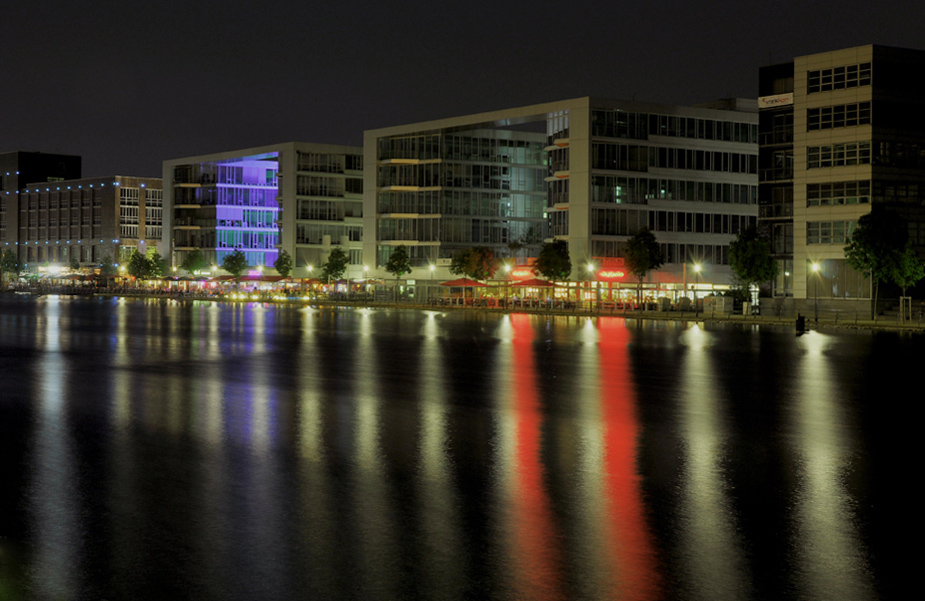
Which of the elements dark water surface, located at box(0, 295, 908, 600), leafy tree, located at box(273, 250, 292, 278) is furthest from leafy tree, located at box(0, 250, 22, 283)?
dark water surface, located at box(0, 295, 908, 600)

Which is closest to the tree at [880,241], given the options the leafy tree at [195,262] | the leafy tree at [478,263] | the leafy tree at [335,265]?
the leafy tree at [478,263]

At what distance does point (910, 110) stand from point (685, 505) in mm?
68157

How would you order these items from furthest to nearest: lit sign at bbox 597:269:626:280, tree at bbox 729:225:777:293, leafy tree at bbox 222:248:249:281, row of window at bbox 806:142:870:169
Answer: leafy tree at bbox 222:248:249:281 < lit sign at bbox 597:269:626:280 < tree at bbox 729:225:777:293 < row of window at bbox 806:142:870:169

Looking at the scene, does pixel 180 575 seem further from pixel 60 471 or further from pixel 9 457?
pixel 9 457

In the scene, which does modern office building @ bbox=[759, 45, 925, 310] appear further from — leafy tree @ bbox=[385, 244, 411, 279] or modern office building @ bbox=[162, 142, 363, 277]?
modern office building @ bbox=[162, 142, 363, 277]

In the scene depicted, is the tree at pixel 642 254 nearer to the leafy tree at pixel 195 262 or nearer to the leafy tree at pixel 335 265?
the leafy tree at pixel 335 265

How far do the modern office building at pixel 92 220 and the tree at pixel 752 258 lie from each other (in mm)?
124934

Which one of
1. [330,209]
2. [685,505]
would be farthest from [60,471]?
[330,209]

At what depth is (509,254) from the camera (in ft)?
383

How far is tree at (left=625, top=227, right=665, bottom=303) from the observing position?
83.8 meters

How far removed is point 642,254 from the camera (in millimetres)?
83688

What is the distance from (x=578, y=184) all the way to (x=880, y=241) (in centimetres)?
3306

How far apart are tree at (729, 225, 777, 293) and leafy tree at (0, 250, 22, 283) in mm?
154952

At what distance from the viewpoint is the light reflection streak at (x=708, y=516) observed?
8617 millimetres
